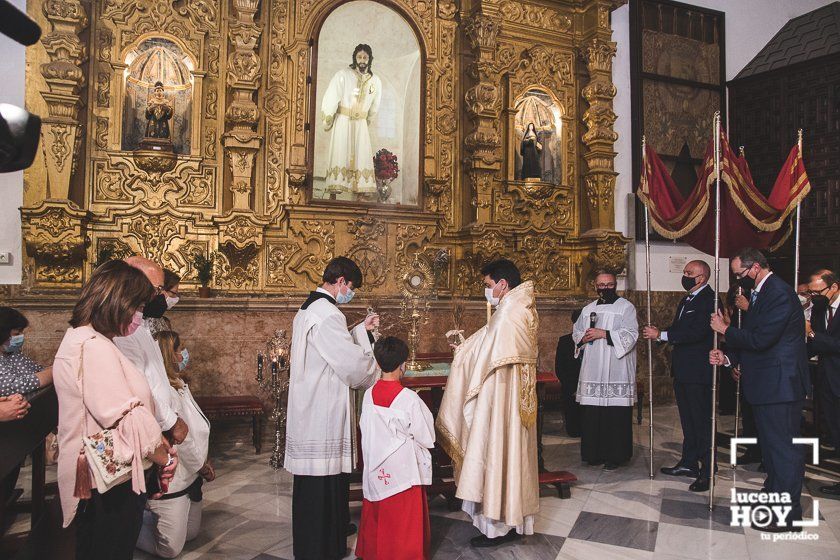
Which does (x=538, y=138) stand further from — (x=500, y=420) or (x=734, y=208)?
(x=500, y=420)

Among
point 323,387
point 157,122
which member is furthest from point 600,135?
point 323,387

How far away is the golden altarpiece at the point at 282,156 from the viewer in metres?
Answer: 6.84

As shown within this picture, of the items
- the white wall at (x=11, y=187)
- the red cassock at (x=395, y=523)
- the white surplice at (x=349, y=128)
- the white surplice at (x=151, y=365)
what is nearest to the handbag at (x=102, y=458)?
the white surplice at (x=151, y=365)

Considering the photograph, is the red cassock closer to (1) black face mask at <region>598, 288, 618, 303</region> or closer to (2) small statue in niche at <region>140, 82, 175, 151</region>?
(1) black face mask at <region>598, 288, 618, 303</region>

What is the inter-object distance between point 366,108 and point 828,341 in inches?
226

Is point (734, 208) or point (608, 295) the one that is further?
point (608, 295)

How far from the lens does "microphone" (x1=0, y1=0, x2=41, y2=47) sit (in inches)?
59.3

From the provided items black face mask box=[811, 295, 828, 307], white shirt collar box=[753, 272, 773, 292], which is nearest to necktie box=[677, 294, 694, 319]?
white shirt collar box=[753, 272, 773, 292]

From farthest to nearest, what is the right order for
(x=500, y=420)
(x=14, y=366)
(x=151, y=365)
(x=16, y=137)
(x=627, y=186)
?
(x=627, y=186), (x=14, y=366), (x=500, y=420), (x=151, y=365), (x=16, y=137)

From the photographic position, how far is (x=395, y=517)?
360 centimetres

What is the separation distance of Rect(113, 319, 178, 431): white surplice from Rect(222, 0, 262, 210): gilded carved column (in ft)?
14.0

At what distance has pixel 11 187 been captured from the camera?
A: 265 inches

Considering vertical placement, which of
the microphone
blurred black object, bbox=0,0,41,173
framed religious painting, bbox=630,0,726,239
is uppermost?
framed religious painting, bbox=630,0,726,239

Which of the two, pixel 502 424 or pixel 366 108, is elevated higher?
pixel 366 108
